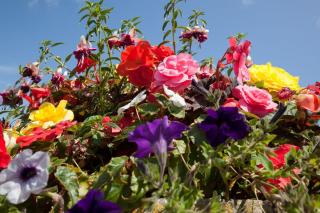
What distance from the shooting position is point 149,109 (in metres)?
1.49

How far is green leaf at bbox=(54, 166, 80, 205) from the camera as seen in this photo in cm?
110

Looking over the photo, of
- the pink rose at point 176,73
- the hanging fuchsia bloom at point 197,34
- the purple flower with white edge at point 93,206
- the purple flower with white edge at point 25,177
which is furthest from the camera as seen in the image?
the hanging fuchsia bloom at point 197,34

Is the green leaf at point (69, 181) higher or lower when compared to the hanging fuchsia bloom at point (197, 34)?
lower

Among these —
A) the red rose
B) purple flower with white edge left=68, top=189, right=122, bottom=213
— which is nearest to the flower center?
purple flower with white edge left=68, top=189, right=122, bottom=213

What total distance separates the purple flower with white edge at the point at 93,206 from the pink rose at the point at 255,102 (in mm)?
796

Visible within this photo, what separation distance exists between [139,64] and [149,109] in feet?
0.99

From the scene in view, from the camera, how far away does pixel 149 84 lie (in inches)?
69.2

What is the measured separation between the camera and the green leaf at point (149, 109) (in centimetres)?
148

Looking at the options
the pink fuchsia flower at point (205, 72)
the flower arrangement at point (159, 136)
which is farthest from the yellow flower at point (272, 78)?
the pink fuchsia flower at point (205, 72)

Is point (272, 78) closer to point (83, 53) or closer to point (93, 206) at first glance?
point (83, 53)

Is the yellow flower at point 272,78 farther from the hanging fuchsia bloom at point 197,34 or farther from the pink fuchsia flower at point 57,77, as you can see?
the pink fuchsia flower at point 57,77

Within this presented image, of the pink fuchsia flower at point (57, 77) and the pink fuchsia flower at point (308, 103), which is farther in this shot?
the pink fuchsia flower at point (57, 77)

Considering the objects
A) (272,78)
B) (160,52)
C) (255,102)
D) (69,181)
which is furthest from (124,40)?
(69,181)

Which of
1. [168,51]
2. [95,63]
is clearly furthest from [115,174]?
[95,63]
